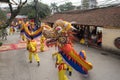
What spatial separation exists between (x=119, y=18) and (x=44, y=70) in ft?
23.1

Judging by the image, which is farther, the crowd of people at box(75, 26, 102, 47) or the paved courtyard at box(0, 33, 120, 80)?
the crowd of people at box(75, 26, 102, 47)

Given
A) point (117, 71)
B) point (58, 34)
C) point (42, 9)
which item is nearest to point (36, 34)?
point (58, 34)

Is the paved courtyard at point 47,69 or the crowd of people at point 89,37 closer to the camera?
the paved courtyard at point 47,69

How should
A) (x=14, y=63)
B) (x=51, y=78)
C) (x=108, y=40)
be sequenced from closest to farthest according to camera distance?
(x=51, y=78) → (x=14, y=63) → (x=108, y=40)

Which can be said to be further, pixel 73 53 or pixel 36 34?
pixel 36 34

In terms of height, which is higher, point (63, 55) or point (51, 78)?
point (63, 55)

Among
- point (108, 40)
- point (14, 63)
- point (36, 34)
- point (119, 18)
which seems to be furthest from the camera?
point (108, 40)

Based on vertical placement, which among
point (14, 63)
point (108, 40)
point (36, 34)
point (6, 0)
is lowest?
point (14, 63)

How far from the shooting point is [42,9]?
3866 centimetres

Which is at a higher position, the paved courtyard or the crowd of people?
the crowd of people

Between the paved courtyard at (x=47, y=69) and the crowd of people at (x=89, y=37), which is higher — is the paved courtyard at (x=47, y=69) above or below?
below

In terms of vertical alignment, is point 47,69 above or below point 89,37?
below

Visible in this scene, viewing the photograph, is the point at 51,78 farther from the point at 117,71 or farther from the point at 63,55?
the point at 117,71

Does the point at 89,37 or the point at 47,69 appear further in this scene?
the point at 89,37
